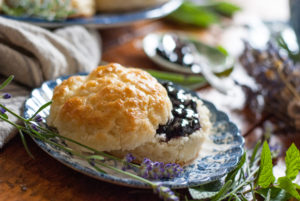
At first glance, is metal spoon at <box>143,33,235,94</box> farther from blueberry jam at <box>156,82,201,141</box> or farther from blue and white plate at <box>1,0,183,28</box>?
blueberry jam at <box>156,82,201,141</box>

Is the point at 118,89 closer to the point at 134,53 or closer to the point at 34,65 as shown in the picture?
the point at 34,65

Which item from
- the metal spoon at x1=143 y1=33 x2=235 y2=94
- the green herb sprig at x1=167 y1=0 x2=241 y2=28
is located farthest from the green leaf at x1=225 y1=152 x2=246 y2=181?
the green herb sprig at x1=167 y1=0 x2=241 y2=28

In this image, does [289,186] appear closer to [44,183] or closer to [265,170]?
[265,170]

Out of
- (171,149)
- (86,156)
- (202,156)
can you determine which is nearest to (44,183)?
(86,156)

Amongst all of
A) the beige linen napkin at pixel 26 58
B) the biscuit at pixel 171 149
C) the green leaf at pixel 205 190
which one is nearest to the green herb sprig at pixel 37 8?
the beige linen napkin at pixel 26 58

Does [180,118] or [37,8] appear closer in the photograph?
[180,118]
